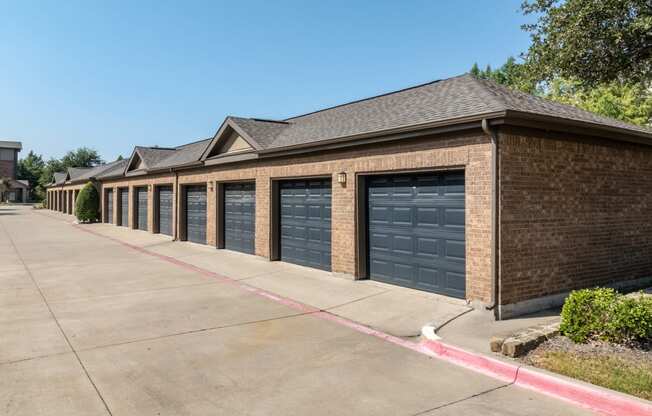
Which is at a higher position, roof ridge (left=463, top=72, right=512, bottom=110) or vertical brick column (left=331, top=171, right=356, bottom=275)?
roof ridge (left=463, top=72, right=512, bottom=110)

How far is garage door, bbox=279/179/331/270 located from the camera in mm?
12766

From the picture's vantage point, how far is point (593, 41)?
1348cm

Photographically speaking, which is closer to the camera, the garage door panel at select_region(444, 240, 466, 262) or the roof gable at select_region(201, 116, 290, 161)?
the garage door panel at select_region(444, 240, 466, 262)

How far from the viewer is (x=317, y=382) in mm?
5492

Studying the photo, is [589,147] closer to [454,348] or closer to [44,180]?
[454,348]

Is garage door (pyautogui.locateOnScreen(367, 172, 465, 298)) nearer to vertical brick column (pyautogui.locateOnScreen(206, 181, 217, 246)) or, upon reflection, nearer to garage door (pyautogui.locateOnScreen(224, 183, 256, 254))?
garage door (pyautogui.locateOnScreen(224, 183, 256, 254))

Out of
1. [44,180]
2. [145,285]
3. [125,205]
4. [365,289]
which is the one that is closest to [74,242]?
[125,205]

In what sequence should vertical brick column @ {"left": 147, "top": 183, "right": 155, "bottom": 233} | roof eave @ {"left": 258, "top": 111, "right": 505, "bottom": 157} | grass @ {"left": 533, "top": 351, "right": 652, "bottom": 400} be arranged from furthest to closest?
vertical brick column @ {"left": 147, "top": 183, "right": 155, "bottom": 233} → roof eave @ {"left": 258, "top": 111, "right": 505, "bottom": 157} → grass @ {"left": 533, "top": 351, "right": 652, "bottom": 400}

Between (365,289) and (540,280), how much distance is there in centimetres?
366

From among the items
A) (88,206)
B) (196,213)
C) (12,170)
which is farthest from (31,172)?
(196,213)

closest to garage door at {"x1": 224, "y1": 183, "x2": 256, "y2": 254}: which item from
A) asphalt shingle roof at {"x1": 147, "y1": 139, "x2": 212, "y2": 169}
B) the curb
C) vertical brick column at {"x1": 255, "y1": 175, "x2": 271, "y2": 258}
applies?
vertical brick column at {"x1": 255, "y1": 175, "x2": 271, "y2": 258}

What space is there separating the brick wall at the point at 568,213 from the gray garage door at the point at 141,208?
77.1 ft

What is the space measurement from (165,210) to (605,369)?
22.1 m

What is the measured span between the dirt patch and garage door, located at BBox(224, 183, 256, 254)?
1144 centimetres
